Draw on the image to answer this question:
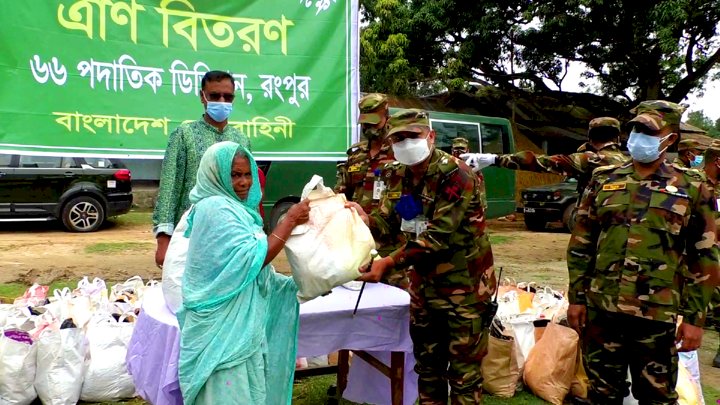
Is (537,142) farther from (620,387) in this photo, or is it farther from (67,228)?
(620,387)

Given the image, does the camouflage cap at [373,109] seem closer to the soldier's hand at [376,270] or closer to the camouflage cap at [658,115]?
Result: the soldier's hand at [376,270]

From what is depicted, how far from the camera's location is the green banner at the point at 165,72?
12.5ft

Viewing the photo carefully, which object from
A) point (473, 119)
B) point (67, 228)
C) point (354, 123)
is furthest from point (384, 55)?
point (354, 123)

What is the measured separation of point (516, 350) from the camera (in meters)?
3.74

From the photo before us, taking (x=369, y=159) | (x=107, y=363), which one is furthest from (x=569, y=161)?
(x=107, y=363)

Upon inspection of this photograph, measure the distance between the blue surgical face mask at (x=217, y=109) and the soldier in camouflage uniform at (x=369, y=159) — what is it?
0.96 m

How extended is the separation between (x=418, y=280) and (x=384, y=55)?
11542 millimetres

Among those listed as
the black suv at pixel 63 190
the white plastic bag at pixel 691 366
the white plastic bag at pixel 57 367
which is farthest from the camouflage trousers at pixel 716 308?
the black suv at pixel 63 190

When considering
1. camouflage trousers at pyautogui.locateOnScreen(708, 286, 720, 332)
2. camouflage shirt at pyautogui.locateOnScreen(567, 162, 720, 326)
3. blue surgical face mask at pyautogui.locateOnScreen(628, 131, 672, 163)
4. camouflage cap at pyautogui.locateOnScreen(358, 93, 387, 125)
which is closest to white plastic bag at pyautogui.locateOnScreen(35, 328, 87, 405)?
camouflage cap at pyautogui.locateOnScreen(358, 93, 387, 125)

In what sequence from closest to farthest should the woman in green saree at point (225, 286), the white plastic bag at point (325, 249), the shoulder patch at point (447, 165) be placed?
the woman in green saree at point (225, 286), the white plastic bag at point (325, 249), the shoulder patch at point (447, 165)

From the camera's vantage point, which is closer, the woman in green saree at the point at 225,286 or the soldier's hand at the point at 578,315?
the woman in green saree at the point at 225,286

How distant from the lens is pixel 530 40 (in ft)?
43.5

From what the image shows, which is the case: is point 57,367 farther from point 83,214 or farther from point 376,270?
point 83,214

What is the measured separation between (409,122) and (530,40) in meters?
11.8
